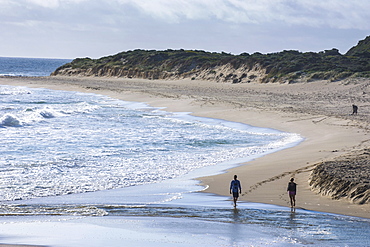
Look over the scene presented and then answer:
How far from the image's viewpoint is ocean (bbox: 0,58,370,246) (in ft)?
29.2

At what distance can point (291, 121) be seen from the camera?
26.7 metres

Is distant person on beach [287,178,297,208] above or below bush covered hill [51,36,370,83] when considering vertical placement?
below

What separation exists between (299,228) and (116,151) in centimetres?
1096

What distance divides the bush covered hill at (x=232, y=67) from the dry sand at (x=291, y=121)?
9.22 ft

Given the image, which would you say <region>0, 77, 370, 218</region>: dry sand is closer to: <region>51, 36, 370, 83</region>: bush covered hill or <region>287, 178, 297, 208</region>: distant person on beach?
<region>287, 178, 297, 208</region>: distant person on beach

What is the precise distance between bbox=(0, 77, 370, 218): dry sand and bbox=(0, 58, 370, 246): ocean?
79 cm

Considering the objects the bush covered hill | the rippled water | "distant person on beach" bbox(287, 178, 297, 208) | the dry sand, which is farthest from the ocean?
the bush covered hill

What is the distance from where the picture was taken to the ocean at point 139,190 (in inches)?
351

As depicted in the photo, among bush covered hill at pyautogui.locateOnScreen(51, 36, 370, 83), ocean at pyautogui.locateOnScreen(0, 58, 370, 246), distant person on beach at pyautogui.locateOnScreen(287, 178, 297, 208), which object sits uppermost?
bush covered hill at pyautogui.locateOnScreen(51, 36, 370, 83)

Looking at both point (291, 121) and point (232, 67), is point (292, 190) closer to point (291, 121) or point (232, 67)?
point (291, 121)

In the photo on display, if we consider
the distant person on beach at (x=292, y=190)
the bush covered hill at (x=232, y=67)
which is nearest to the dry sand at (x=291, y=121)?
the distant person on beach at (x=292, y=190)

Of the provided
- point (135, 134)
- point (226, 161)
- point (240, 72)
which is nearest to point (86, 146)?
point (135, 134)

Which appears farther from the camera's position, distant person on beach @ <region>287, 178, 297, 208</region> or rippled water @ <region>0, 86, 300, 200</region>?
rippled water @ <region>0, 86, 300, 200</region>

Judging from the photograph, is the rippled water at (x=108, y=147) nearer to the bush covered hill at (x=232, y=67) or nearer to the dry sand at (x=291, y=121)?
the dry sand at (x=291, y=121)
